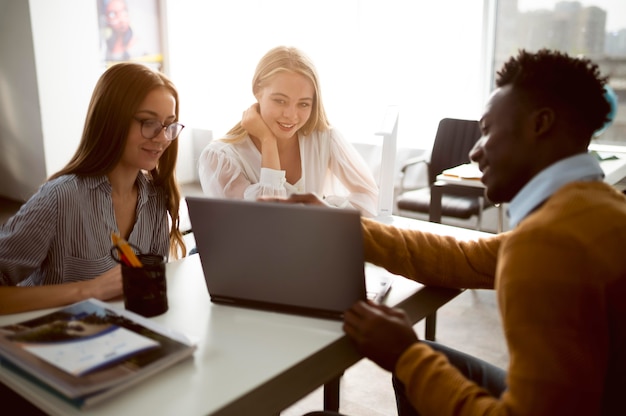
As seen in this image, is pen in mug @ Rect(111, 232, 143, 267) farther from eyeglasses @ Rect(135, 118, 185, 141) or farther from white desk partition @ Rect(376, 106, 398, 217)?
white desk partition @ Rect(376, 106, 398, 217)

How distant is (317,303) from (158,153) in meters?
0.65

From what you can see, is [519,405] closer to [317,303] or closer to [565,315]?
[565,315]

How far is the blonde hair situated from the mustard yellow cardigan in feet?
4.30

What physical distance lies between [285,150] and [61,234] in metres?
1.02

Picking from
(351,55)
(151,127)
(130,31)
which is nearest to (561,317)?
(151,127)

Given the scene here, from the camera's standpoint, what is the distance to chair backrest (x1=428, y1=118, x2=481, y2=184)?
385 cm

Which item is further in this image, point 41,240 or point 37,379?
point 41,240

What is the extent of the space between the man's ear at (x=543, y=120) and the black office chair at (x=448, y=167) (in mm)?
2509

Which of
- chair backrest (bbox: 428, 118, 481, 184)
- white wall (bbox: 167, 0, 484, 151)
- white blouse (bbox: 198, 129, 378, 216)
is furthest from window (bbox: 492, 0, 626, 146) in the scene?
white blouse (bbox: 198, 129, 378, 216)

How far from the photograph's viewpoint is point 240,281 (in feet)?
3.92

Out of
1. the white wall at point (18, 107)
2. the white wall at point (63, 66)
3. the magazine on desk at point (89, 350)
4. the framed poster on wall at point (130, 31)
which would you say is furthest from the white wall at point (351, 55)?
the magazine on desk at point (89, 350)

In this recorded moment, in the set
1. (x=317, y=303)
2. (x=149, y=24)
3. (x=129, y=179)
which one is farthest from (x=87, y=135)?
(x=149, y=24)

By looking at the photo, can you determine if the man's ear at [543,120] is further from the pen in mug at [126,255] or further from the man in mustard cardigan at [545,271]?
the pen in mug at [126,255]

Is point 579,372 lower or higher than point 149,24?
lower
